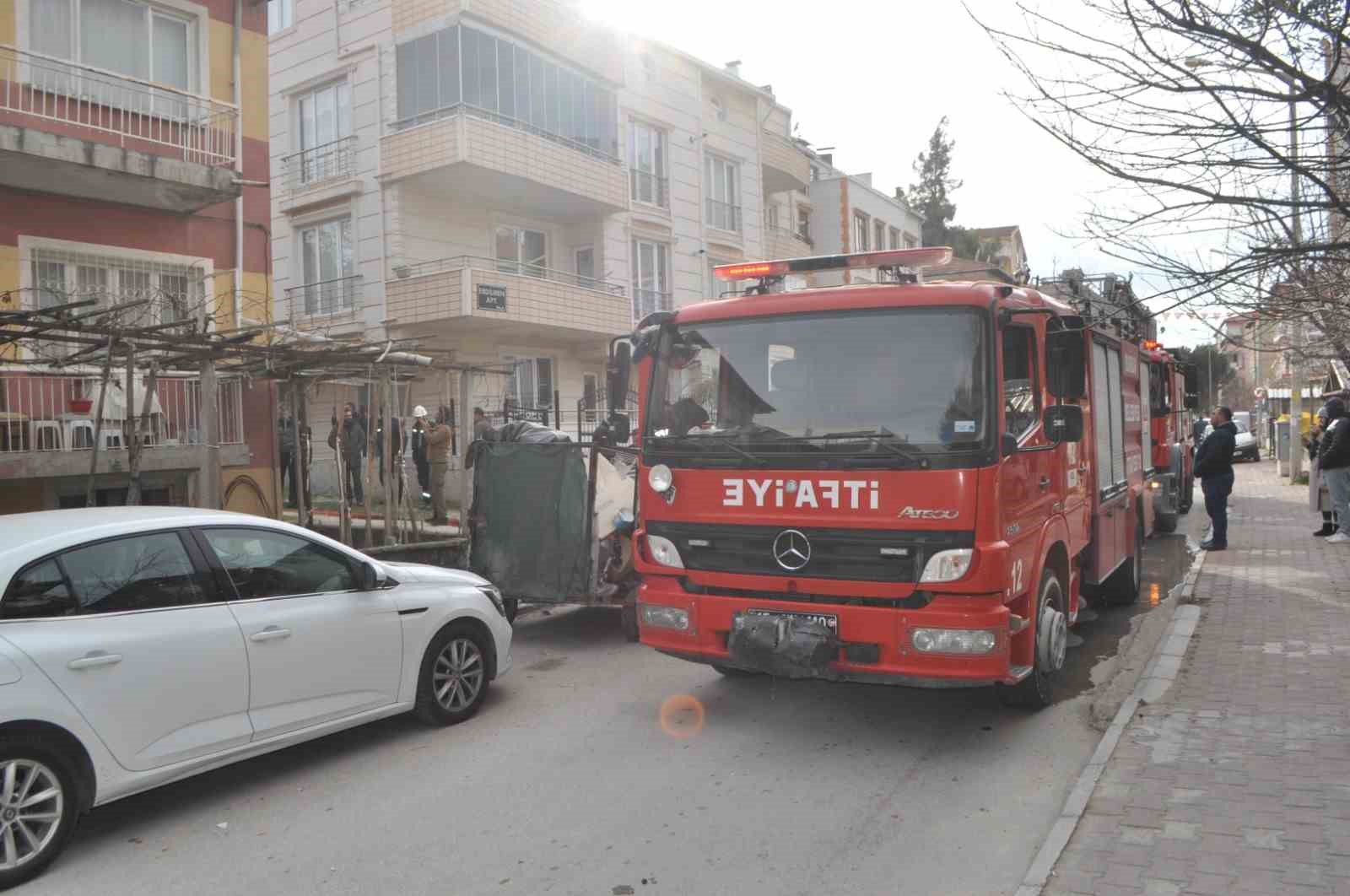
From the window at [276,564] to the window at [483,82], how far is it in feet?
49.0

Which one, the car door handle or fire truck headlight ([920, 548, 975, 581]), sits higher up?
fire truck headlight ([920, 548, 975, 581])

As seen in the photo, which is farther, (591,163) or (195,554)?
(591,163)

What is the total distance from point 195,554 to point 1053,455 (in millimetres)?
5045

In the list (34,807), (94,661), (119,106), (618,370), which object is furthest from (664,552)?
(119,106)

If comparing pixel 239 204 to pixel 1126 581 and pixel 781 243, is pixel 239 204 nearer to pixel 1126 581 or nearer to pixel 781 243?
pixel 1126 581

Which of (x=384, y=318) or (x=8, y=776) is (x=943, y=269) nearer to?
(x=8, y=776)

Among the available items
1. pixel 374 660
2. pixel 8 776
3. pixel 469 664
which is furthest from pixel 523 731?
pixel 8 776

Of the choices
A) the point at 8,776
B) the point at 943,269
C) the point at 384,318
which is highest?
the point at 384,318

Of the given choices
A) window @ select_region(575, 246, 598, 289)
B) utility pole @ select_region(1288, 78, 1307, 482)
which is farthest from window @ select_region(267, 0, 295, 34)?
utility pole @ select_region(1288, 78, 1307, 482)

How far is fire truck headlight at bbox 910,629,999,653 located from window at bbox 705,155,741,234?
2294cm

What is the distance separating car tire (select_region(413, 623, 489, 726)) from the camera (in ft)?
19.8

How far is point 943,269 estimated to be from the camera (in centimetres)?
659

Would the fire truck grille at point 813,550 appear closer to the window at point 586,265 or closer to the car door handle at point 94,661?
the car door handle at point 94,661

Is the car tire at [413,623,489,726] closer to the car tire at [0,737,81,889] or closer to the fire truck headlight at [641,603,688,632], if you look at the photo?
the fire truck headlight at [641,603,688,632]
